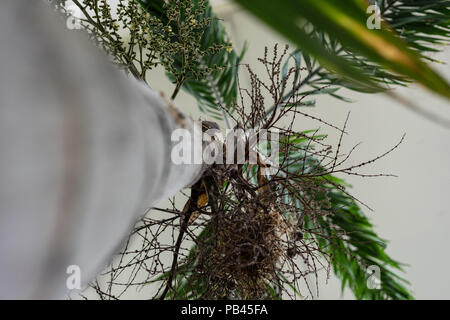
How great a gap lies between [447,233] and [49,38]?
1536 mm

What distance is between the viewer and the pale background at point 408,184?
4.33ft

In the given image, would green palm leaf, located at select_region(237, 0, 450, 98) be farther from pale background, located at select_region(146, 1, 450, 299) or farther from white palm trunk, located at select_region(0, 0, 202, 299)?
pale background, located at select_region(146, 1, 450, 299)

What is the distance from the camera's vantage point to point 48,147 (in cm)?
8

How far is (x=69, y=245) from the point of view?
0.09 metres

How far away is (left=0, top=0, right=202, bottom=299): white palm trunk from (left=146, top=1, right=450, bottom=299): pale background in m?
1.29

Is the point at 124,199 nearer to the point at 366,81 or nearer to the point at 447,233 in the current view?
the point at 366,81

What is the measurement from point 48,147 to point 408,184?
150 cm

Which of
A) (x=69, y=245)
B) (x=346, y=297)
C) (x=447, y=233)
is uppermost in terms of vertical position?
(x=447, y=233)

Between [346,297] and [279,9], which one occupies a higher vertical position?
[279,9]

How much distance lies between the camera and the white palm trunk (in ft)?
0.26

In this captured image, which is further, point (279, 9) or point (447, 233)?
point (447, 233)
